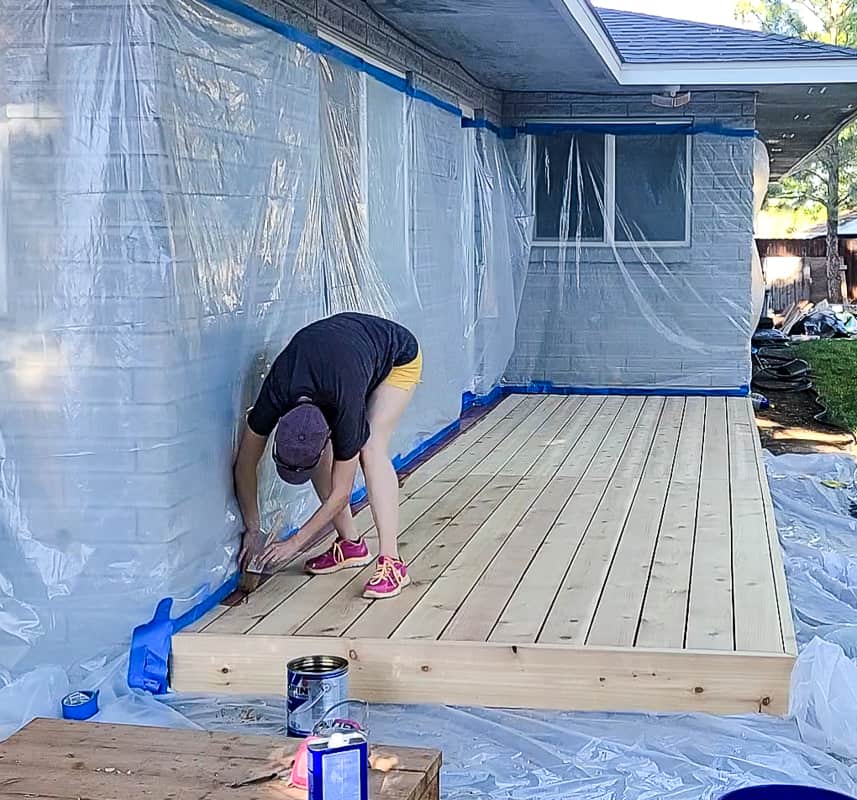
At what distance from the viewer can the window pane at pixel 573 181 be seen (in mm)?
8984

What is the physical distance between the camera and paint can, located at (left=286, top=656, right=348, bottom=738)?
302cm

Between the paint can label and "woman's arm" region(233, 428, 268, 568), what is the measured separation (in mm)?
1040

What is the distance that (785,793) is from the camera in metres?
2.32

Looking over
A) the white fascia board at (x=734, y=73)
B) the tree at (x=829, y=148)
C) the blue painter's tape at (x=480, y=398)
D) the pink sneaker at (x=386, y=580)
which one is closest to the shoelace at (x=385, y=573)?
the pink sneaker at (x=386, y=580)

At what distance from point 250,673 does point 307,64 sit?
7.33 ft

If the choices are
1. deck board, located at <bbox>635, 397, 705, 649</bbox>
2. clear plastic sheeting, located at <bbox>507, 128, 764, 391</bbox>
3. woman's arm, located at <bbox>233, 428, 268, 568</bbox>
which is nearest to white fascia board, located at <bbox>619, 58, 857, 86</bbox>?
clear plastic sheeting, located at <bbox>507, 128, 764, 391</bbox>

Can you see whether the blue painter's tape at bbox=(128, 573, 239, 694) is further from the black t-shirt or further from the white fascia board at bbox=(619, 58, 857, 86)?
the white fascia board at bbox=(619, 58, 857, 86)

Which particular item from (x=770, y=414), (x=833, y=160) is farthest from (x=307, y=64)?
(x=833, y=160)

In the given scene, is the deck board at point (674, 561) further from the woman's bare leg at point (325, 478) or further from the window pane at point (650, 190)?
the window pane at point (650, 190)

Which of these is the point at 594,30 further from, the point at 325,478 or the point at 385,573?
the point at 385,573

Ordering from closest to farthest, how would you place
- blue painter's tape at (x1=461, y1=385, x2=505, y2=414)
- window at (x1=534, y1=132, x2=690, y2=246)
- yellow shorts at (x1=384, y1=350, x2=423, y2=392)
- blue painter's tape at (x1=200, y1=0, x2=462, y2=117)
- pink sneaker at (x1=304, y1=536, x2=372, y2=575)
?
blue painter's tape at (x1=200, y1=0, x2=462, y2=117)
yellow shorts at (x1=384, y1=350, x2=423, y2=392)
pink sneaker at (x1=304, y1=536, x2=372, y2=575)
blue painter's tape at (x1=461, y1=385, x2=505, y2=414)
window at (x1=534, y1=132, x2=690, y2=246)

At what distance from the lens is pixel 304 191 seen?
457 centimetres

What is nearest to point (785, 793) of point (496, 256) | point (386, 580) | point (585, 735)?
point (585, 735)

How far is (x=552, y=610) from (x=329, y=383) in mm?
951
